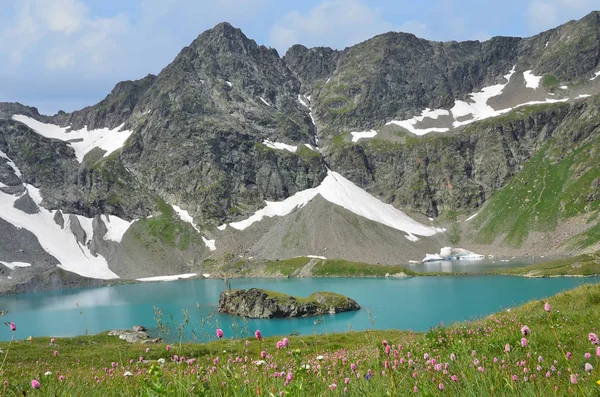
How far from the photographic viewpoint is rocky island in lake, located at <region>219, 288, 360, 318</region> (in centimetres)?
7794

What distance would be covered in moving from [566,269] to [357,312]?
214 ft

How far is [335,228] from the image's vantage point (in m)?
194

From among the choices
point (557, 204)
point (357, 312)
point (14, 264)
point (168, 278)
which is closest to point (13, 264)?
point (14, 264)

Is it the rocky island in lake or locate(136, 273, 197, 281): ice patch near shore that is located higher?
the rocky island in lake

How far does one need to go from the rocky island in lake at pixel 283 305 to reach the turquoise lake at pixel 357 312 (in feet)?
6.72

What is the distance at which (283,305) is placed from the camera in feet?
257

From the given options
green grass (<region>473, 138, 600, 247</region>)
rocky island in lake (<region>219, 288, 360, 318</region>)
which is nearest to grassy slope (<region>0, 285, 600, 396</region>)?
rocky island in lake (<region>219, 288, 360, 318</region>)

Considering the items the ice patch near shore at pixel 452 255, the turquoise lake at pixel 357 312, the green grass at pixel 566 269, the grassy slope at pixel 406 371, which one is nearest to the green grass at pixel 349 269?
the turquoise lake at pixel 357 312

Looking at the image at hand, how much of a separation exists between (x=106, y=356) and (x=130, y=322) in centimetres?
4840

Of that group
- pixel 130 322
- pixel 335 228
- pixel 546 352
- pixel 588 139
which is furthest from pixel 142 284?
pixel 588 139

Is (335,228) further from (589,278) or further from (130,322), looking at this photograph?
(130,322)

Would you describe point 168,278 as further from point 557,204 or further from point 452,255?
point 557,204

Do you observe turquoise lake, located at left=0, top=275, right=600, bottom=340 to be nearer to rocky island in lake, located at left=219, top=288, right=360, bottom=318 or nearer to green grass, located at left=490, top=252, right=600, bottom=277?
rocky island in lake, located at left=219, top=288, right=360, bottom=318

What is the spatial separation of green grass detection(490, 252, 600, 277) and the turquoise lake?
20.0 feet
